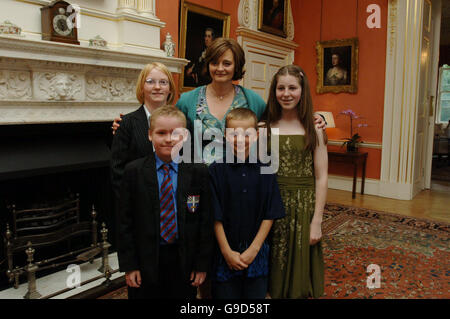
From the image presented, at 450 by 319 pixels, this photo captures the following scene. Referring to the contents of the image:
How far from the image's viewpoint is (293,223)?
200 cm

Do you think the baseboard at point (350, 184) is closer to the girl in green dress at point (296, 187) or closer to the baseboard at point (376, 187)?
the baseboard at point (376, 187)

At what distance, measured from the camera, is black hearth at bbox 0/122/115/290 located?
2.74 meters

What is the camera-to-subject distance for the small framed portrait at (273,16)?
5.83 m

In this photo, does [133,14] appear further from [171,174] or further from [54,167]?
[171,174]

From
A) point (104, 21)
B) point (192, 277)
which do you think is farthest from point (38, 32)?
point (192, 277)

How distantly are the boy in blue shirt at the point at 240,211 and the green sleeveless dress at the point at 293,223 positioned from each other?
10.7 inches

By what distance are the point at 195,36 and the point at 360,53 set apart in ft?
10.4

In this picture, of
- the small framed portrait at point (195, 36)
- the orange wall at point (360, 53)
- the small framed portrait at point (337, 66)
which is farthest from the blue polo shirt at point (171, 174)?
the small framed portrait at point (337, 66)

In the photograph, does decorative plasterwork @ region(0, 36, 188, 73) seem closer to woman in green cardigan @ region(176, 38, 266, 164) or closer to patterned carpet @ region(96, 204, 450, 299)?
woman in green cardigan @ region(176, 38, 266, 164)

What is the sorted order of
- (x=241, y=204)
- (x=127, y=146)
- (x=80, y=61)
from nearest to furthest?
(x=241, y=204), (x=127, y=146), (x=80, y=61)

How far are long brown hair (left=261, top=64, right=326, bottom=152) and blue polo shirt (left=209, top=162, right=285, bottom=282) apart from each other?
38 cm

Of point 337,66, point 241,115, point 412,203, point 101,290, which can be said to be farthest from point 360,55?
point 101,290
